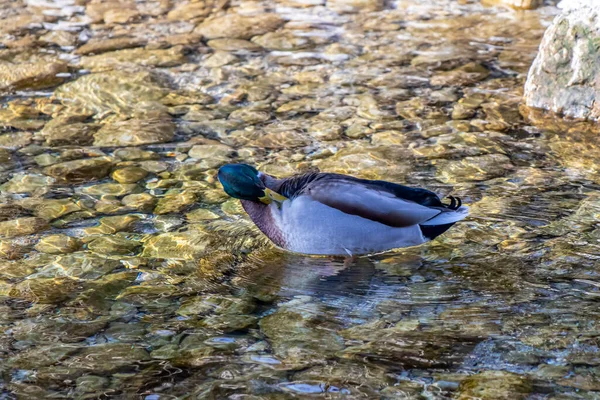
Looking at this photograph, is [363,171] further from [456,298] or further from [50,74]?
[50,74]

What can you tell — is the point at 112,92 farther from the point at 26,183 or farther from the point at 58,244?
the point at 58,244

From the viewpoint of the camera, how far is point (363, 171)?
20.3 feet

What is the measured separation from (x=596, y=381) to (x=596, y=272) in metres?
1.14

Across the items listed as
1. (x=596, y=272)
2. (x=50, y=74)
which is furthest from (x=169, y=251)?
(x=50, y=74)

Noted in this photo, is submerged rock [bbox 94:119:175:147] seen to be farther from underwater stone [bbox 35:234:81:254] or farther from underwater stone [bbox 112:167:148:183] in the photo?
underwater stone [bbox 35:234:81:254]

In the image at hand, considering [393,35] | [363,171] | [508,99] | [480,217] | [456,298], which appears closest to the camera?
[456,298]

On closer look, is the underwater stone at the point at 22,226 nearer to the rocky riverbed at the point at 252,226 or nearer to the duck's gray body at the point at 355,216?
the rocky riverbed at the point at 252,226

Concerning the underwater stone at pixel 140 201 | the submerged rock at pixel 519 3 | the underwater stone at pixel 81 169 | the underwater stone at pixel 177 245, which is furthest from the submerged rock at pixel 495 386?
the submerged rock at pixel 519 3

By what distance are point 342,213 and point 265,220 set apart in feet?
1.72

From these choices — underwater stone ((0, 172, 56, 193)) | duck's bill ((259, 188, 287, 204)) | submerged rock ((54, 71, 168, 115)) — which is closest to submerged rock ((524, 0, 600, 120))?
duck's bill ((259, 188, 287, 204))

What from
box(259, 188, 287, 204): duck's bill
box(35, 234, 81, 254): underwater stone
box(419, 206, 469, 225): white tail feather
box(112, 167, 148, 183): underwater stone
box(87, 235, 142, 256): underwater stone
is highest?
box(259, 188, 287, 204): duck's bill

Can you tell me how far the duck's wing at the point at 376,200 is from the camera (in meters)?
4.77

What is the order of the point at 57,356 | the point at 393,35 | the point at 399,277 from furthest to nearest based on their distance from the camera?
the point at 393,35 → the point at 399,277 → the point at 57,356

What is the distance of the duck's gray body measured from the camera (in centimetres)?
478
